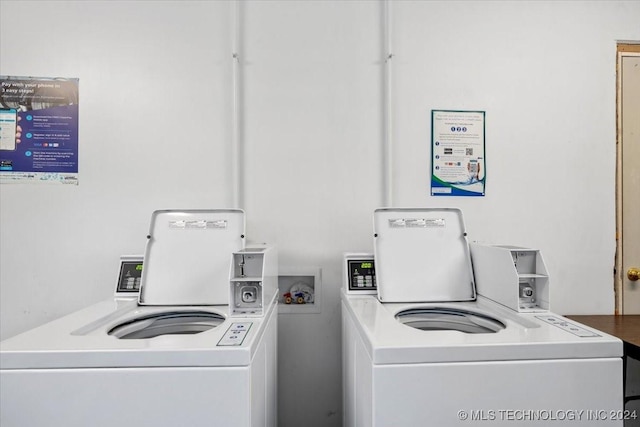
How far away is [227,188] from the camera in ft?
6.05

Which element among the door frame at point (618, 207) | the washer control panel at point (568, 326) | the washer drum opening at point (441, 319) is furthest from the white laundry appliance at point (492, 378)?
the door frame at point (618, 207)

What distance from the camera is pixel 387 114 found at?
1850 mm

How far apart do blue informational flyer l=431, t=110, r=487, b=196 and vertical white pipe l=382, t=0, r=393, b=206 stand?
0.82 feet

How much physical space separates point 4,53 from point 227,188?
1436 mm

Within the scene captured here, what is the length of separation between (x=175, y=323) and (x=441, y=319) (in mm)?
1213

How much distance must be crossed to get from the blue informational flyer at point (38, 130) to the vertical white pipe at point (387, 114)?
173 centimetres

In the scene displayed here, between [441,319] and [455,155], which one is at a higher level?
[455,155]

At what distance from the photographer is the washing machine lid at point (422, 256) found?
5.11 feet

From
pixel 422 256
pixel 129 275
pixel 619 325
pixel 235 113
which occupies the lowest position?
pixel 619 325

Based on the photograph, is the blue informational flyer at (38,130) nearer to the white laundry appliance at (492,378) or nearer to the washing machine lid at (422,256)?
the washing machine lid at (422,256)

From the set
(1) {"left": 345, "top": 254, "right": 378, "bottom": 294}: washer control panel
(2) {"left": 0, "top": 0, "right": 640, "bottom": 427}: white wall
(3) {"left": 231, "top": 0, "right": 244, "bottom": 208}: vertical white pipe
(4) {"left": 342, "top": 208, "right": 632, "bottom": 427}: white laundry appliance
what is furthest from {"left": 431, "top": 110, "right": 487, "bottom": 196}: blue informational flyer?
(3) {"left": 231, "top": 0, "right": 244, "bottom": 208}: vertical white pipe

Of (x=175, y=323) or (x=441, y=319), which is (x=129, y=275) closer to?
(x=175, y=323)

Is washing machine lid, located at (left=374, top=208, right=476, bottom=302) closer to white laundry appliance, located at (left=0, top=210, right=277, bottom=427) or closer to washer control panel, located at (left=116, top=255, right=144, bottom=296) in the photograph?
white laundry appliance, located at (left=0, top=210, right=277, bottom=427)

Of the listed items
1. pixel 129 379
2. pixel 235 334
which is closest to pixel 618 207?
pixel 235 334
